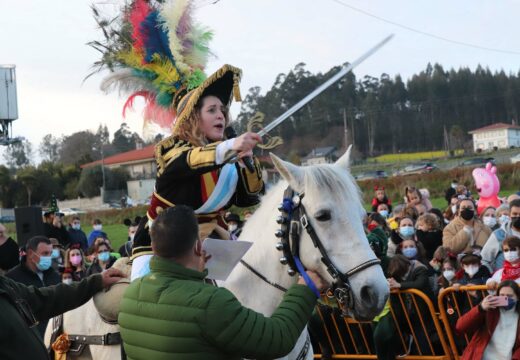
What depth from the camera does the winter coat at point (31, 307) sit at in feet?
10.9

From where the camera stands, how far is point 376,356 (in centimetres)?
754

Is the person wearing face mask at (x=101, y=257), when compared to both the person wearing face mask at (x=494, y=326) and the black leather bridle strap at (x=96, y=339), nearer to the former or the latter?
the black leather bridle strap at (x=96, y=339)

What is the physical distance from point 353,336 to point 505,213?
14.4ft

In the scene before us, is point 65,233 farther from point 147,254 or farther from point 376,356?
point 147,254

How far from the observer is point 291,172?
3770 millimetres

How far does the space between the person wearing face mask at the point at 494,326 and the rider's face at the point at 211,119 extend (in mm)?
3502

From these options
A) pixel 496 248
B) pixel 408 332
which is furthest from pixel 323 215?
pixel 496 248

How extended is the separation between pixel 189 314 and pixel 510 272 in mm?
5081

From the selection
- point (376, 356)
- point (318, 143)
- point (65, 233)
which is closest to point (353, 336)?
point (376, 356)

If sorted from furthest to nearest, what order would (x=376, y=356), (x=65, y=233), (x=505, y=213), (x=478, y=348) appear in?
(x=65, y=233)
(x=505, y=213)
(x=376, y=356)
(x=478, y=348)

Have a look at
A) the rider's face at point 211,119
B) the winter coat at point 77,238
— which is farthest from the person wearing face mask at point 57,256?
the rider's face at point 211,119

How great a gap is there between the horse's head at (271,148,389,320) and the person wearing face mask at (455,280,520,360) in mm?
3255

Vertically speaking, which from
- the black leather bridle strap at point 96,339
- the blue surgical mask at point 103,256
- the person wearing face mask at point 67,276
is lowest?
the person wearing face mask at point 67,276

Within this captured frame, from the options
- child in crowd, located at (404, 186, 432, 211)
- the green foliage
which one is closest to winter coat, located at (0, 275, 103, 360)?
child in crowd, located at (404, 186, 432, 211)
